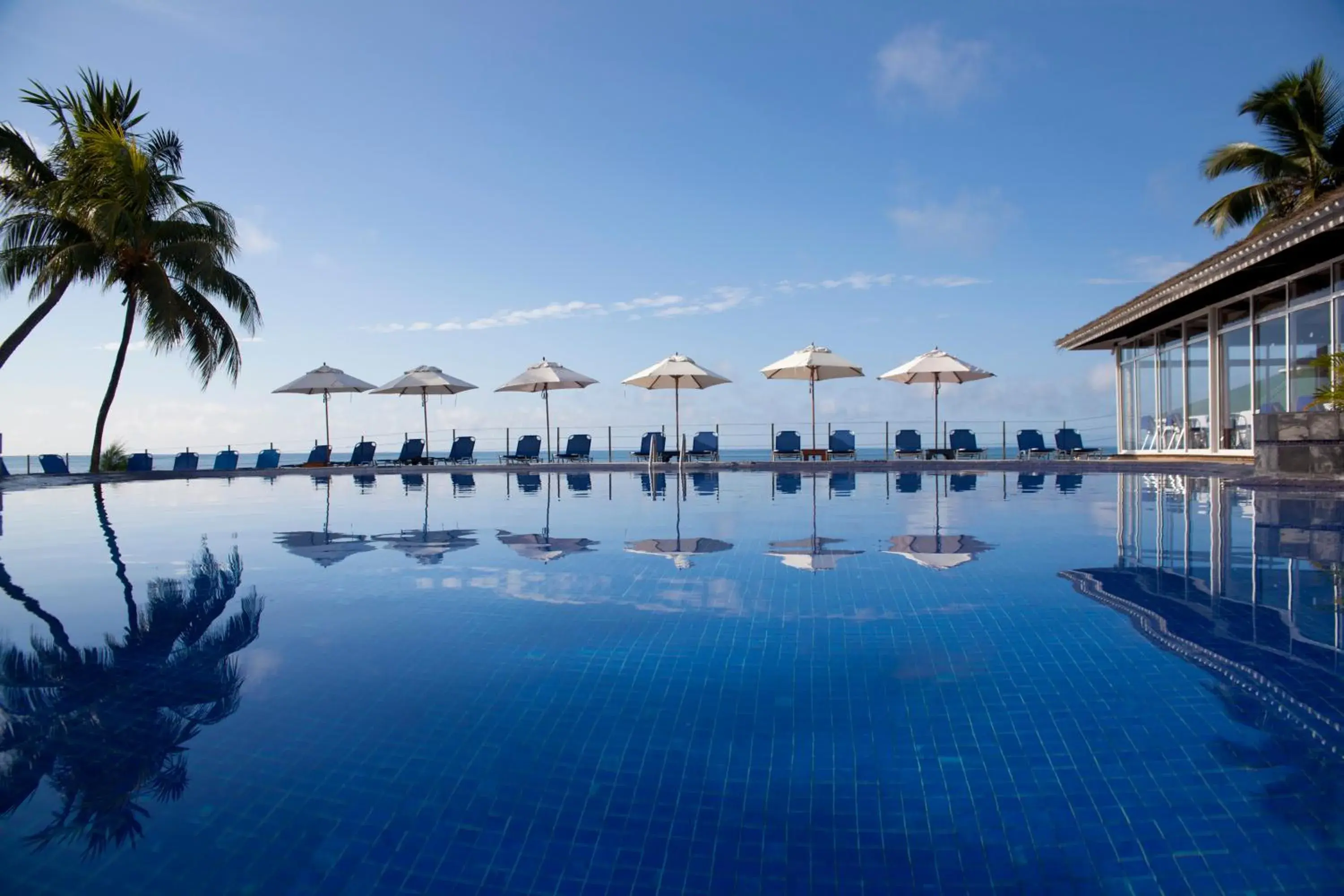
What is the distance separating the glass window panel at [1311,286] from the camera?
408 inches

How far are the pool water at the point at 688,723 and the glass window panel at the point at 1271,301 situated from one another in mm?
7168

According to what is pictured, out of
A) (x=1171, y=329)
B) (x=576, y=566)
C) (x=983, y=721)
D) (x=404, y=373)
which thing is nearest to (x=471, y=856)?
(x=983, y=721)

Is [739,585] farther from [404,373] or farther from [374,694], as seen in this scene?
[404,373]

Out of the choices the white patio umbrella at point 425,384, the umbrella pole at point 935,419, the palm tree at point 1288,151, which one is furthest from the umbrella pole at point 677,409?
the palm tree at point 1288,151

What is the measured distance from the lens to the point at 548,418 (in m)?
19.4

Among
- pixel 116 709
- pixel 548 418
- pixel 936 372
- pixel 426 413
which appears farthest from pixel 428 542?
pixel 426 413

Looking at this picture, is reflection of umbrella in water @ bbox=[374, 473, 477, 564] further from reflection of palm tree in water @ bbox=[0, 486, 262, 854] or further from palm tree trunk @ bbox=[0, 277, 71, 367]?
palm tree trunk @ bbox=[0, 277, 71, 367]

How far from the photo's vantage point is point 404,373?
757 inches

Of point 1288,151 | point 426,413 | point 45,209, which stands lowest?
point 426,413

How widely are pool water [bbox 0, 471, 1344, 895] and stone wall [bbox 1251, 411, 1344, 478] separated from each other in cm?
312

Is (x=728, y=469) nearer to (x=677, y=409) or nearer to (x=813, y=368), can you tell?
(x=677, y=409)

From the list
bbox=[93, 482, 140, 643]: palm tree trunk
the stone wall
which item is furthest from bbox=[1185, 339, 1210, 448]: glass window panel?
bbox=[93, 482, 140, 643]: palm tree trunk

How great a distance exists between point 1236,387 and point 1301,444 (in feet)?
16.6

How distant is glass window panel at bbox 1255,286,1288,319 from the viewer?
1132 centimetres
